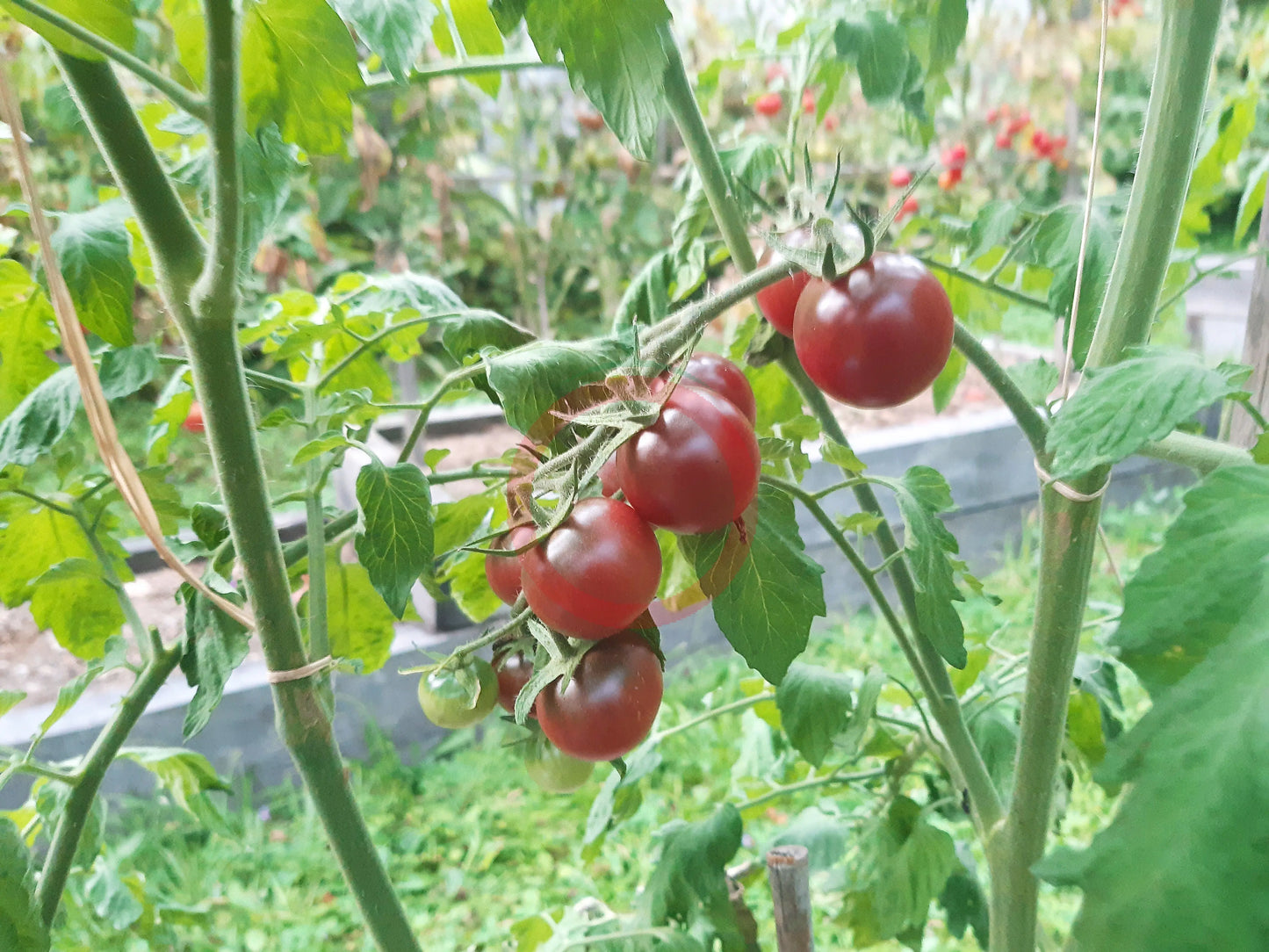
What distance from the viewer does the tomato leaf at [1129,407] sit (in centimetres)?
32

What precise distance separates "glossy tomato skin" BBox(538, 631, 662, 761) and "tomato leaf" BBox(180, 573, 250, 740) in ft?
0.61

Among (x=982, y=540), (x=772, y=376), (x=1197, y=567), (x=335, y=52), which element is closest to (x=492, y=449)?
(x=982, y=540)

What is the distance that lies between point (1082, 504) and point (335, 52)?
0.45 m

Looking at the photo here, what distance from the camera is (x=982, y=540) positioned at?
235 cm

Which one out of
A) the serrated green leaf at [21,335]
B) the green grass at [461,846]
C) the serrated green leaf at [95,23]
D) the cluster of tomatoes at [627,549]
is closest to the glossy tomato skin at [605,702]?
the cluster of tomatoes at [627,549]

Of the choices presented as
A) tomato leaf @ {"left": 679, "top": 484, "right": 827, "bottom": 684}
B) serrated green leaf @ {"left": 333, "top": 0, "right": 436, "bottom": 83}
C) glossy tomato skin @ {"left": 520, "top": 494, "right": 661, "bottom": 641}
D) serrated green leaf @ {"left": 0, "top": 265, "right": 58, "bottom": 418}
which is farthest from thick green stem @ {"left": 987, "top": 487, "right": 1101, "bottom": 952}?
serrated green leaf @ {"left": 0, "top": 265, "right": 58, "bottom": 418}

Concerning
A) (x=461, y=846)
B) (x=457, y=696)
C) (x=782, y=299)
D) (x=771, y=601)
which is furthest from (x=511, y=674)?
(x=461, y=846)

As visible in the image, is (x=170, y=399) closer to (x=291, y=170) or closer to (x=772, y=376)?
(x=291, y=170)

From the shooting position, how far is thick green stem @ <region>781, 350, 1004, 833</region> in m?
0.62

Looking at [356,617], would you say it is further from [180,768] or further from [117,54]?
[117,54]

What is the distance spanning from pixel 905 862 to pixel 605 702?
1.51 feet

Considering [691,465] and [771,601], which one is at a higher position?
[691,465]

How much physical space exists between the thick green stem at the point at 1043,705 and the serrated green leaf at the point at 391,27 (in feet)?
1.26

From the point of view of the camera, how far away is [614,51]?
348 millimetres
